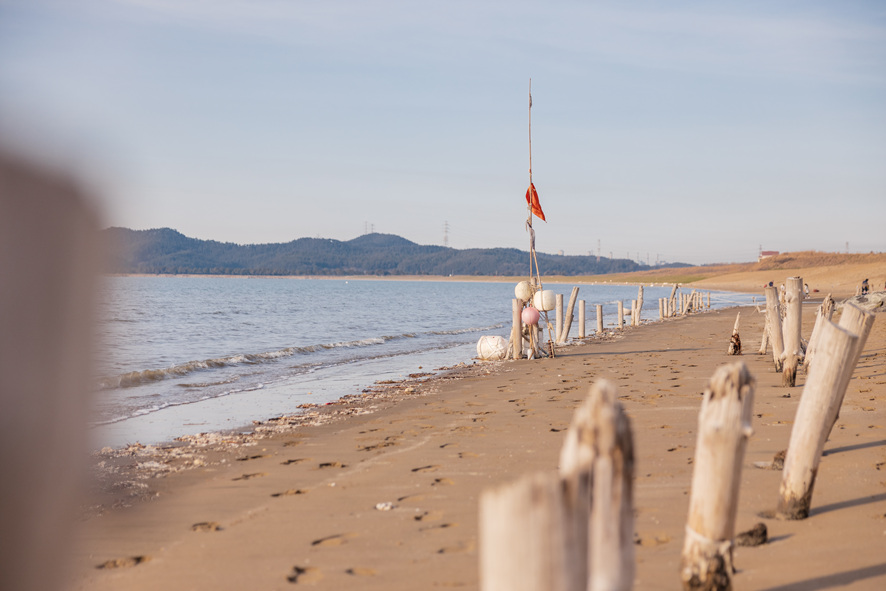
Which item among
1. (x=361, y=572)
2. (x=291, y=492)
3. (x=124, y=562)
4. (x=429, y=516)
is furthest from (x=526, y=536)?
(x=291, y=492)

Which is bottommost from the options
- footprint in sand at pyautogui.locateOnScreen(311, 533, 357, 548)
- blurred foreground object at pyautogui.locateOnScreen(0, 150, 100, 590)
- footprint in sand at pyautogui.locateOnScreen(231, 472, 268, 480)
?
footprint in sand at pyautogui.locateOnScreen(231, 472, 268, 480)

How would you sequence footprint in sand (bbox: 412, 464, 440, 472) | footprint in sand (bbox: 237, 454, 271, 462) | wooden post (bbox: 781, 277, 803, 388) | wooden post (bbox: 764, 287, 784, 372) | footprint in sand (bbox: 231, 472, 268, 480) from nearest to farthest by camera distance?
footprint in sand (bbox: 412, 464, 440, 472) < footprint in sand (bbox: 231, 472, 268, 480) < footprint in sand (bbox: 237, 454, 271, 462) < wooden post (bbox: 781, 277, 803, 388) < wooden post (bbox: 764, 287, 784, 372)

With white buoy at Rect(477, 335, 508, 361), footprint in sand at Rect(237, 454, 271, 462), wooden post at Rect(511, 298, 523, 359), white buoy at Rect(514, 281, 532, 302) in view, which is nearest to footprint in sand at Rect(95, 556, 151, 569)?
footprint in sand at Rect(237, 454, 271, 462)

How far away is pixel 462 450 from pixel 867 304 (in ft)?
88.9

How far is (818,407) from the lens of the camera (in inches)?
156

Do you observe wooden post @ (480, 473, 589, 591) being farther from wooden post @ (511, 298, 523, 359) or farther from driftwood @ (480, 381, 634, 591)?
wooden post @ (511, 298, 523, 359)

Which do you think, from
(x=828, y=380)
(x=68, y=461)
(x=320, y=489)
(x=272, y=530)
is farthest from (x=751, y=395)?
(x=320, y=489)

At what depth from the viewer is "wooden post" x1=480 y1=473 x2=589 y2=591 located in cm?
149

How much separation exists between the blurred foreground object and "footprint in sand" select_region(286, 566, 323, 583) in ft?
9.72

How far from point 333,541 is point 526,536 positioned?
3057 mm

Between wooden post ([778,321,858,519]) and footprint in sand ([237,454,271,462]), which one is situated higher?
wooden post ([778,321,858,519])

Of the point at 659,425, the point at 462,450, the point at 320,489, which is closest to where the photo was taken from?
the point at 320,489

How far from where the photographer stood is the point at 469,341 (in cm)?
2481

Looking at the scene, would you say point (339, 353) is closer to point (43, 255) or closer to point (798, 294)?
point (798, 294)
